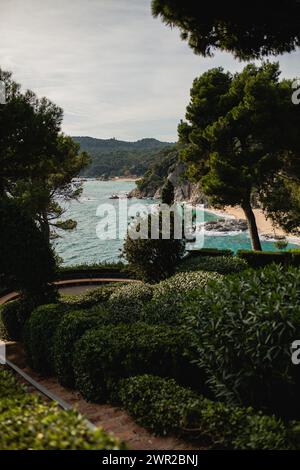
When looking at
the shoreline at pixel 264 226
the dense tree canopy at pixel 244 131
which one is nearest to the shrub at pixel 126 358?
the dense tree canopy at pixel 244 131

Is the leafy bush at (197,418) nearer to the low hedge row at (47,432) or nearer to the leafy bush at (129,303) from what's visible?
the low hedge row at (47,432)

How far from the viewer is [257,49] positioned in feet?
45.6

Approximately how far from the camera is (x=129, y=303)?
41.5ft

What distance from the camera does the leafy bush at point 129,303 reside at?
441 inches

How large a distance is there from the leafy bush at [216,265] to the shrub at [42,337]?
6.58m

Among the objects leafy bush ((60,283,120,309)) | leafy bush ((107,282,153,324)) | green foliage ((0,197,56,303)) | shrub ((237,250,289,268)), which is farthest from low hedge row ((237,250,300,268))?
green foliage ((0,197,56,303))

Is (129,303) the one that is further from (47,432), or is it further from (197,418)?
(47,432)

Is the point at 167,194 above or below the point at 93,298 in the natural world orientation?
above

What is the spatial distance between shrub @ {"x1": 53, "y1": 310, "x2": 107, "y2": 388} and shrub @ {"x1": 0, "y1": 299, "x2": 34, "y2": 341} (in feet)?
13.0

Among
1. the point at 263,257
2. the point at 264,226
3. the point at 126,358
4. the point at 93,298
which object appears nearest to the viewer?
the point at 126,358

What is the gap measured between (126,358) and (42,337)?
3519 millimetres

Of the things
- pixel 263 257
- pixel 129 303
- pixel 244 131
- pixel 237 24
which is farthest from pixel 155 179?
pixel 129 303
